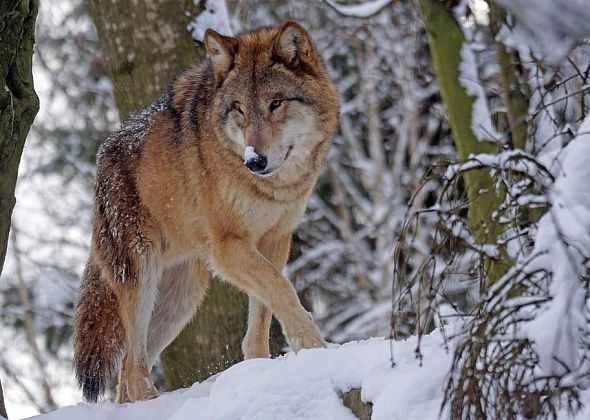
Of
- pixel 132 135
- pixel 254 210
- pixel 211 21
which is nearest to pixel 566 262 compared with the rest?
pixel 254 210

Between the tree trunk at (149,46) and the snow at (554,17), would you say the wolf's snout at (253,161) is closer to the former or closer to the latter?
the tree trunk at (149,46)

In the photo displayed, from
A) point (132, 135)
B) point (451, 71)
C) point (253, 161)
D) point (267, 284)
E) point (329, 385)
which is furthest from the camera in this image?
point (451, 71)

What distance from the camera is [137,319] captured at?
614 centimetres

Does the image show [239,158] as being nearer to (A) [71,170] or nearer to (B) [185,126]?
(B) [185,126]

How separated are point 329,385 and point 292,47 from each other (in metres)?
2.49

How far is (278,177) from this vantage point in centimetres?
590

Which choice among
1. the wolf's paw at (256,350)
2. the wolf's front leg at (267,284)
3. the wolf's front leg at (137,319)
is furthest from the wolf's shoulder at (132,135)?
the wolf's paw at (256,350)

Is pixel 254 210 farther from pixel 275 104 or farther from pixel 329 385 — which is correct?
pixel 329 385

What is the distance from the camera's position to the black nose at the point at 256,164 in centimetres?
552

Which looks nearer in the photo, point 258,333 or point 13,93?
point 13,93

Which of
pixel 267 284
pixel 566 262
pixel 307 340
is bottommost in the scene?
pixel 307 340

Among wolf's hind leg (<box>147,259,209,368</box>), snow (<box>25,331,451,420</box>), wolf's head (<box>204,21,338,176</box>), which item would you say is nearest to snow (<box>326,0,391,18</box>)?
wolf's head (<box>204,21,338,176</box>)

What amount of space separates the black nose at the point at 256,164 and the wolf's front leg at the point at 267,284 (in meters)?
0.48

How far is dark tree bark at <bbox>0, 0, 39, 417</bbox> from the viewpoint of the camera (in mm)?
5121
